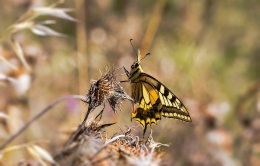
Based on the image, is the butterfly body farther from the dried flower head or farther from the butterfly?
the dried flower head

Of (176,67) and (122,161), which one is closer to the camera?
(122,161)

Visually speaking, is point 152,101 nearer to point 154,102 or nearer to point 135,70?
point 154,102

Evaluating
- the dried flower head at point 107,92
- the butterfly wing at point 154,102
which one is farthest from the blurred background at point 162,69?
the dried flower head at point 107,92

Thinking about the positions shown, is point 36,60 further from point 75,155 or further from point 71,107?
point 75,155

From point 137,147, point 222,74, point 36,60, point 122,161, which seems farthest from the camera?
point 222,74

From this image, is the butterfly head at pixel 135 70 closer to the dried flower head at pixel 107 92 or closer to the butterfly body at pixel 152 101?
the butterfly body at pixel 152 101

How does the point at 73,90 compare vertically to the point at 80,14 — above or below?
below

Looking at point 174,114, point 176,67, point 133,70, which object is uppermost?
point 176,67

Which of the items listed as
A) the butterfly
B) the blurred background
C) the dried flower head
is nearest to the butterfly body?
the butterfly

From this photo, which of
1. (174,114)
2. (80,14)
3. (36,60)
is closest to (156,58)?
(80,14)
